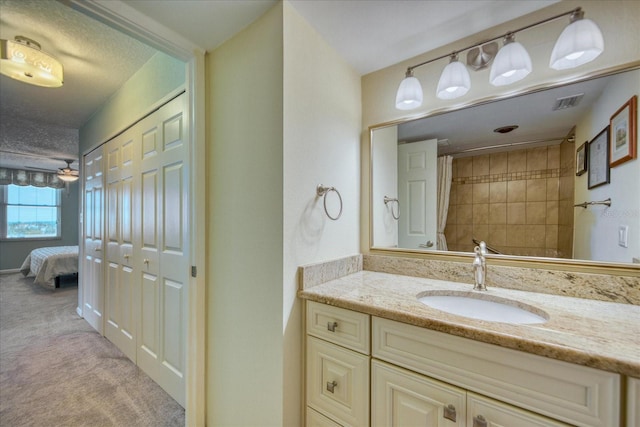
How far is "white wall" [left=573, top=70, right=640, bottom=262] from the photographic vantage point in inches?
38.9

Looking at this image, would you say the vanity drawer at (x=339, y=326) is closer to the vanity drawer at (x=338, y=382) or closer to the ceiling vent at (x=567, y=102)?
the vanity drawer at (x=338, y=382)

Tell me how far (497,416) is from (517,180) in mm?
1009

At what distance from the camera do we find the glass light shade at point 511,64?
114 cm

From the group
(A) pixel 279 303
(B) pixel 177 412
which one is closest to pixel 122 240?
(B) pixel 177 412

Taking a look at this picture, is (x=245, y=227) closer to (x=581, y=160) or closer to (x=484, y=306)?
(x=484, y=306)

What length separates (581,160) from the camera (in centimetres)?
112

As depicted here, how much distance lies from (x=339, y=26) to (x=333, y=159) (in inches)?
25.6

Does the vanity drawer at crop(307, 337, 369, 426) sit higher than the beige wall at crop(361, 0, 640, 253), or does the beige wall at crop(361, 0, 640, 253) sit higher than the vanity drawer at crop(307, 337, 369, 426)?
the beige wall at crop(361, 0, 640, 253)

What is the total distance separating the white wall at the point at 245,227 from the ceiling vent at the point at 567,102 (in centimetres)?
125

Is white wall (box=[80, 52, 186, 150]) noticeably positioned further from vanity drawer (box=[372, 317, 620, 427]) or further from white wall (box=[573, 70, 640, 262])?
white wall (box=[573, 70, 640, 262])

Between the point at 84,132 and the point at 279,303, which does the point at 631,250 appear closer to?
the point at 279,303

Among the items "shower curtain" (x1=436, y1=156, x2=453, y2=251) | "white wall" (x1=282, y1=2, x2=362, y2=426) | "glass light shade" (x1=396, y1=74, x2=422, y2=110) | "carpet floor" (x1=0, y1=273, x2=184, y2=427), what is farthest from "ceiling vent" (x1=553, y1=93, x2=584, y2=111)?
Answer: "carpet floor" (x1=0, y1=273, x2=184, y2=427)

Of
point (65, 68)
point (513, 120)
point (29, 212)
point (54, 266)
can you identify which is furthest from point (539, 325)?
point (29, 212)

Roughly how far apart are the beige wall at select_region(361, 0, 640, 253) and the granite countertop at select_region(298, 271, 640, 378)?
0.57 metres
